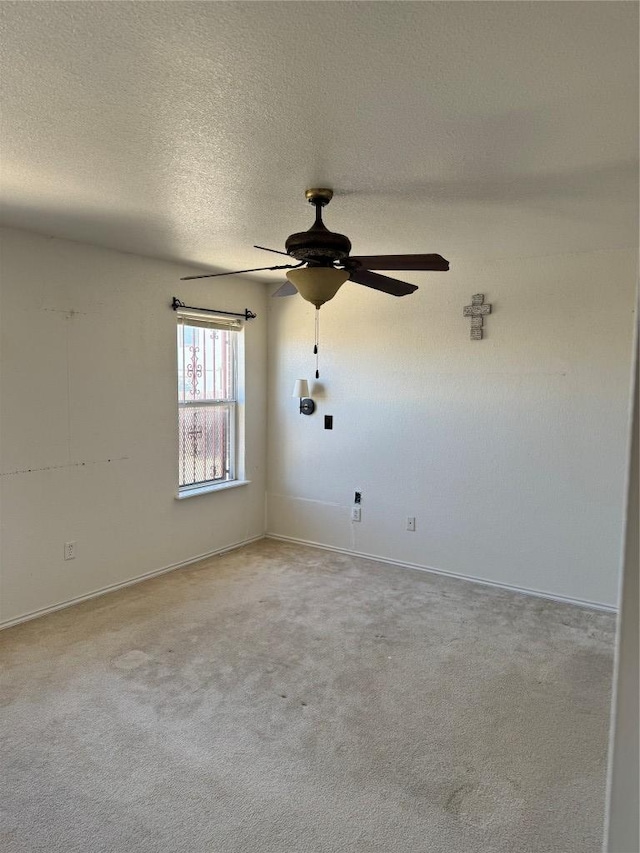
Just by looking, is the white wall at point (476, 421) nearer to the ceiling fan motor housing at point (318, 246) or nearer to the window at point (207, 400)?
the window at point (207, 400)

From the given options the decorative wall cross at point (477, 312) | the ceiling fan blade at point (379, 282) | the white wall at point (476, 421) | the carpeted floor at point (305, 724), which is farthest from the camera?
the decorative wall cross at point (477, 312)

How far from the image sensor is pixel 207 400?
461 cm

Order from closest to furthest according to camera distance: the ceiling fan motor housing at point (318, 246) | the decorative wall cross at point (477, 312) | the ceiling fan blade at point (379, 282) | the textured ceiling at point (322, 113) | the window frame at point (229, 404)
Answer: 1. the textured ceiling at point (322, 113)
2. the ceiling fan motor housing at point (318, 246)
3. the ceiling fan blade at point (379, 282)
4. the decorative wall cross at point (477, 312)
5. the window frame at point (229, 404)

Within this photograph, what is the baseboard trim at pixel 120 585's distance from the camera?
11.0 feet

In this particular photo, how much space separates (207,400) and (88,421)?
45.2 inches

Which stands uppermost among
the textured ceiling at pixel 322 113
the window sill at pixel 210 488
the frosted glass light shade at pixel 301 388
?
the textured ceiling at pixel 322 113

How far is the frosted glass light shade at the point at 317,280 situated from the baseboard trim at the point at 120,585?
257 cm

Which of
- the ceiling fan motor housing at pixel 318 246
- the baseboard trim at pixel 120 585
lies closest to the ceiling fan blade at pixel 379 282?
the ceiling fan motor housing at pixel 318 246

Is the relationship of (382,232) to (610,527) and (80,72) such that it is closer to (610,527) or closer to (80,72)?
(80,72)

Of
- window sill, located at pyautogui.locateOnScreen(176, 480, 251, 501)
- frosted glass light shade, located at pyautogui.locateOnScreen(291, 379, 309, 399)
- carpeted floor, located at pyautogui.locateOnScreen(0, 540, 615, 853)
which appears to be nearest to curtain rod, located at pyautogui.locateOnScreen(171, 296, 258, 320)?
frosted glass light shade, located at pyautogui.locateOnScreen(291, 379, 309, 399)

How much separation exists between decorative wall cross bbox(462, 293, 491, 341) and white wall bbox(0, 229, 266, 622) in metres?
1.95

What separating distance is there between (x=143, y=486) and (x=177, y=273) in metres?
1.60

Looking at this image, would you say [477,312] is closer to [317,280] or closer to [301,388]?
[301,388]

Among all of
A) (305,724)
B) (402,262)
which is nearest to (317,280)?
(402,262)
